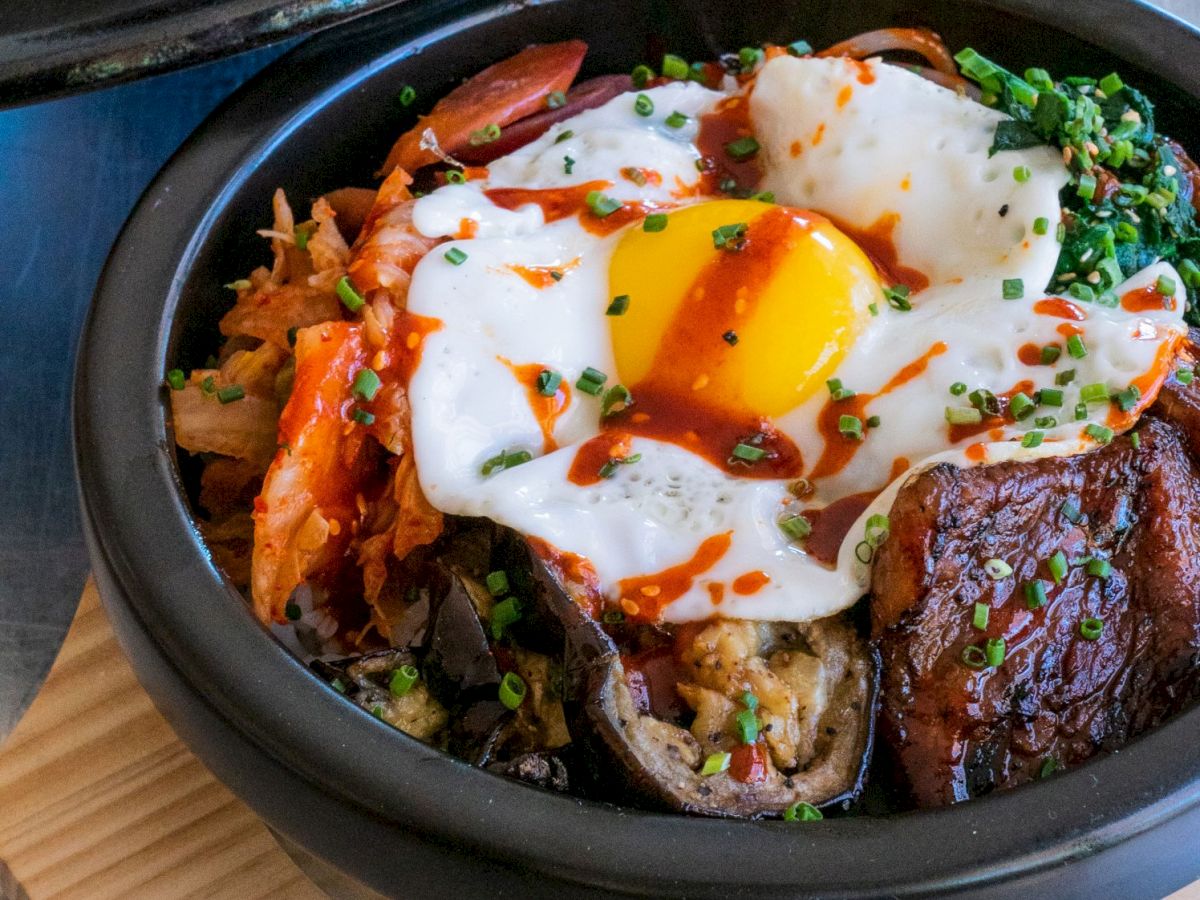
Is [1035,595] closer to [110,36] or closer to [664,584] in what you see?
[664,584]

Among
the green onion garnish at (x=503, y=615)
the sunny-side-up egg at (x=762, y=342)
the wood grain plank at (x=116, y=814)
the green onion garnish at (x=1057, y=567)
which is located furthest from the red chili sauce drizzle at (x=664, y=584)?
the wood grain plank at (x=116, y=814)

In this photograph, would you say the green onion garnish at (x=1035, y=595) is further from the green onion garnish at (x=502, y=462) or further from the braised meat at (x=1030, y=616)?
the green onion garnish at (x=502, y=462)

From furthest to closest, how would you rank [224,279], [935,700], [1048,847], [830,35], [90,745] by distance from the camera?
[830,35], [224,279], [90,745], [935,700], [1048,847]

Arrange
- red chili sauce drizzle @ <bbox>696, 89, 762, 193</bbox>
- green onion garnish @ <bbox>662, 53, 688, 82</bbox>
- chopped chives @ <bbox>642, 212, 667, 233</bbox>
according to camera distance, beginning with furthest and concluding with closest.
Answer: green onion garnish @ <bbox>662, 53, 688, 82</bbox>, red chili sauce drizzle @ <bbox>696, 89, 762, 193</bbox>, chopped chives @ <bbox>642, 212, 667, 233</bbox>

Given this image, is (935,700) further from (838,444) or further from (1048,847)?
(838,444)

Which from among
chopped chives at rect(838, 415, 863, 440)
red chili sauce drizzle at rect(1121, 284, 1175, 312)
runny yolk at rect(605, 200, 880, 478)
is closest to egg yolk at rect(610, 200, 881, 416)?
runny yolk at rect(605, 200, 880, 478)

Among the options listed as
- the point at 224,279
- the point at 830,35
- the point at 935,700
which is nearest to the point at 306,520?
the point at 224,279

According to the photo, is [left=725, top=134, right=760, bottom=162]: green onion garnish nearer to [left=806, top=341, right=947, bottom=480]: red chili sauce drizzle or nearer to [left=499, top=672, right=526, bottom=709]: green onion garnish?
[left=806, top=341, right=947, bottom=480]: red chili sauce drizzle
